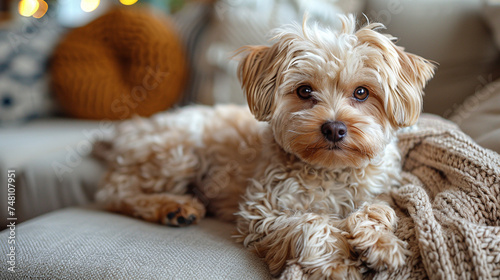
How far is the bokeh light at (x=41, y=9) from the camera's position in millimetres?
2858

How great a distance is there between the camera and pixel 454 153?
1.25 m

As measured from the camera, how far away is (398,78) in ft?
4.05

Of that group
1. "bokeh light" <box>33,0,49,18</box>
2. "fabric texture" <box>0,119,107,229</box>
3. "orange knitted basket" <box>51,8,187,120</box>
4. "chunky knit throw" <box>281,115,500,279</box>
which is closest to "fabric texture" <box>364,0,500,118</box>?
"chunky knit throw" <box>281,115,500,279</box>

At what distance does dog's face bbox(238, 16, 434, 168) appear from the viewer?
1197 millimetres

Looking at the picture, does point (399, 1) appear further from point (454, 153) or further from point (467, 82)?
point (454, 153)

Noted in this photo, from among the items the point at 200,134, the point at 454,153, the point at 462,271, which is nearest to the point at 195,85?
the point at 200,134

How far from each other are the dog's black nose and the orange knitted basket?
1.67 m

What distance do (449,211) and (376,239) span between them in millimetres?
262

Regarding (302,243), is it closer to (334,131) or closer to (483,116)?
(334,131)

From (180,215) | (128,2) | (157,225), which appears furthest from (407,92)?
(128,2)

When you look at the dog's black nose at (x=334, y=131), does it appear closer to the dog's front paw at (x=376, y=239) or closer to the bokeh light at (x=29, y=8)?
the dog's front paw at (x=376, y=239)

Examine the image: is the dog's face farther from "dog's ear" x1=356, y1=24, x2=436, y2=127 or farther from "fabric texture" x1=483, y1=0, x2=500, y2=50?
"fabric texture" x1=483, y1=0, x2=500, y2=50

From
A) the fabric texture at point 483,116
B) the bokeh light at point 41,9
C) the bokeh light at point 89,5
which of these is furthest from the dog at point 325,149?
the bokeh light at point 89,5

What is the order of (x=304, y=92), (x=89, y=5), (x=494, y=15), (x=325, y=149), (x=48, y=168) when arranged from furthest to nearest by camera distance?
(x=89, y=5) → (x=48, y=168) → (x=494, y=15) → (x=304, y=92) → (x=325, y=149)
